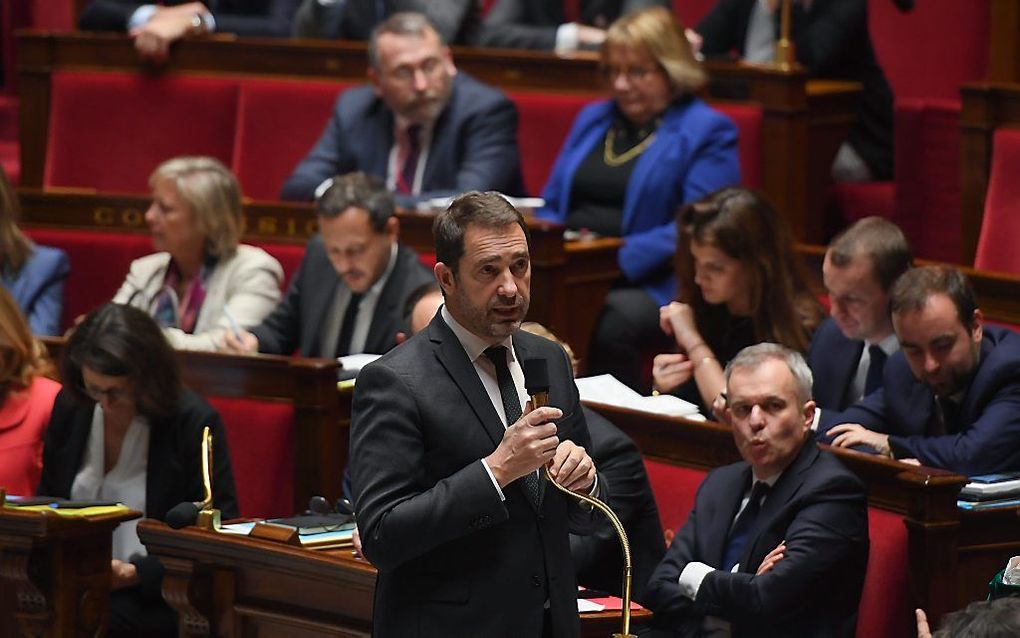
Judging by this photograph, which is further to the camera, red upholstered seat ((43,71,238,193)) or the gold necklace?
red upholstered seat ((43,71,238,193))

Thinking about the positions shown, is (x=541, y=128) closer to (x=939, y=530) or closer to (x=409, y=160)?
(x=409, y=160)

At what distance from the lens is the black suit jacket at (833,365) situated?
2.84 meters

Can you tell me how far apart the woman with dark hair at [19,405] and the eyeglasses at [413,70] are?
42.3 inches

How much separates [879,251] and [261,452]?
1059 mm

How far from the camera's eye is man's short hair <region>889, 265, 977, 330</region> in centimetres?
251

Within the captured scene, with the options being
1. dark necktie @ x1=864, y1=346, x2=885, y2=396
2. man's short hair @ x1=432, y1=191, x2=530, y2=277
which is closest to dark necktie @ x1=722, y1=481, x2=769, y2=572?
dark necktie @ x1=864, y1=346, x2=885, y2=396

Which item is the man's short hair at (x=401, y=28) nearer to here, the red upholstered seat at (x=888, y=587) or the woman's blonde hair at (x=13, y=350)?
the woman's blonde hair at (x=13, y=350)

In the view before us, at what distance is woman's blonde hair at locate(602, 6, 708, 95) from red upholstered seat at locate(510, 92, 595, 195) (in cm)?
34

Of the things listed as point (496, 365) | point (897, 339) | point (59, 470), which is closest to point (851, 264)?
point (897, 339)

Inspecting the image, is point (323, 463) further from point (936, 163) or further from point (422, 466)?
point (936, 163)

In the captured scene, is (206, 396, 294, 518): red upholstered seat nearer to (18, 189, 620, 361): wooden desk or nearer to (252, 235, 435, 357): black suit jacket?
(252, 235, 435, 357): black suit jacket

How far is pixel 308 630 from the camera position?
2.46 metres

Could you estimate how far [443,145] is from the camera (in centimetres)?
384

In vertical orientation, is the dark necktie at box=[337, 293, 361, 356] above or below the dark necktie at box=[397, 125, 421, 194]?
below
